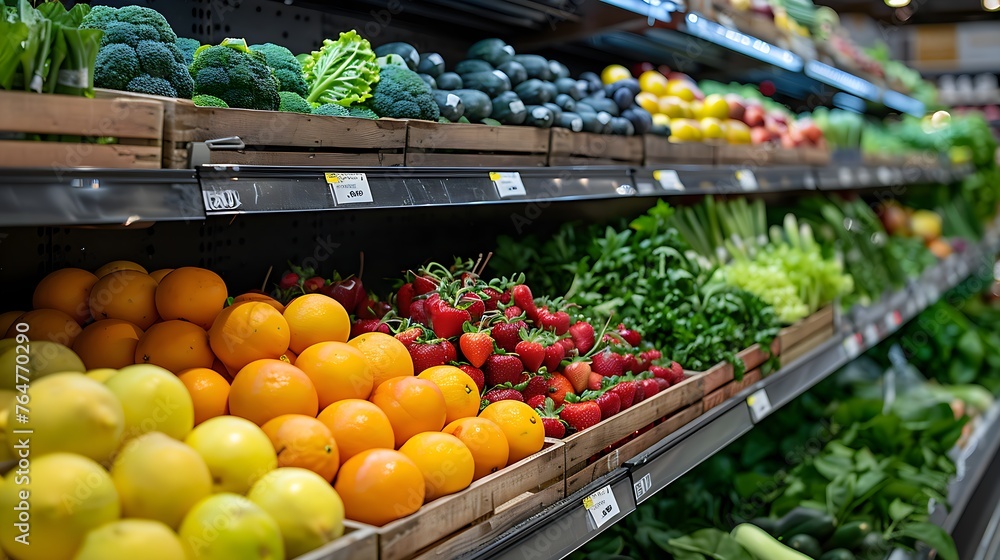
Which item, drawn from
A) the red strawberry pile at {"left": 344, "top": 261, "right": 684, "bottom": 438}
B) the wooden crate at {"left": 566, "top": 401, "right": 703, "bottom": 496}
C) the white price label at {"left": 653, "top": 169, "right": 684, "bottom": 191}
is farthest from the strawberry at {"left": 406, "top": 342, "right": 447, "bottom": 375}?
the white price label at {"left": 653, "top": 169, "right": 684, "bottom": 191}

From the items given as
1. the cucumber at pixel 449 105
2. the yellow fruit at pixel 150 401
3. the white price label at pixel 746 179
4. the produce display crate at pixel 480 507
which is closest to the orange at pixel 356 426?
the produce display crate at pixel 480 507

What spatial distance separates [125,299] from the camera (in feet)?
4.33

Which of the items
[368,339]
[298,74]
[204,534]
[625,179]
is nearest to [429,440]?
[368,339]

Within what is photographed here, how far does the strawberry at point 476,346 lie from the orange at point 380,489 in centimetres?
43

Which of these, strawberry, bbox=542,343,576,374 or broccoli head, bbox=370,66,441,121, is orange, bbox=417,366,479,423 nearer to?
strawberry, bbox=542,343,576,374

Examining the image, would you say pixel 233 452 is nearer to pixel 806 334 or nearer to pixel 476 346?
pixel 476 346

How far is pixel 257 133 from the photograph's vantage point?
1344 mm

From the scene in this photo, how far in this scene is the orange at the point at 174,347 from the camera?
1234 millimetres

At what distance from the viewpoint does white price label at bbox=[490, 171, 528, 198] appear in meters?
1.70

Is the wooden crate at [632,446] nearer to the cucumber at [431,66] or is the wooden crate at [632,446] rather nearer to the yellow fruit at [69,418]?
the yellow fruit at [69,418]

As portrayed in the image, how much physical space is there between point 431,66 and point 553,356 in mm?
785

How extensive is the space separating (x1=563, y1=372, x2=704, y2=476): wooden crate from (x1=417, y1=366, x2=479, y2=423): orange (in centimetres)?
18

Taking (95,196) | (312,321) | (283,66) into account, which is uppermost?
(283,66)

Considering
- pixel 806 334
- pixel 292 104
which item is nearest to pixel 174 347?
pixel 292 104
